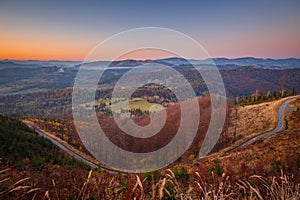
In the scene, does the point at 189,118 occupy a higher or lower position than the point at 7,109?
higher

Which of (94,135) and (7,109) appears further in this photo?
(7,109)

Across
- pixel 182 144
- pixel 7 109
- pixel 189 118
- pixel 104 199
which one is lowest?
pixel 7 109

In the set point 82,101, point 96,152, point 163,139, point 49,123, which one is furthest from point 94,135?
point 82,101

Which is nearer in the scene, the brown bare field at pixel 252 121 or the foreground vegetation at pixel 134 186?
the foreground vegetation at pixel 134 186

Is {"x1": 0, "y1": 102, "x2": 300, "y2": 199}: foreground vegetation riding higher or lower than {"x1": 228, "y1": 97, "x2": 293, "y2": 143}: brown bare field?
higher

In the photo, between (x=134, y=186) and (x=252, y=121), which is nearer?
(x=134, y=186)

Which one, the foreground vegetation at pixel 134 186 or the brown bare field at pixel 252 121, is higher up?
the foreground vegetation at pixel 134 186

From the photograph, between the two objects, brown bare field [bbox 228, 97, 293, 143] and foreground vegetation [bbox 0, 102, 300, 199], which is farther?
brown bare field [bbox 228, 97, 293, 143]

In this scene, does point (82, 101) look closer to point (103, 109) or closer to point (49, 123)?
point (103, 109)

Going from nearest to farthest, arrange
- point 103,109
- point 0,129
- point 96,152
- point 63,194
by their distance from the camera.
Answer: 1. point 63,194
2. point 0,129
3. point 96,152
4. point 103,109

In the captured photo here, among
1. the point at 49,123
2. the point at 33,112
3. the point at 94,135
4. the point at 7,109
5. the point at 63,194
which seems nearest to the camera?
the point at 63,194

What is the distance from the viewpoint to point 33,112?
574ft

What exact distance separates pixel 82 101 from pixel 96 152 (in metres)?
135

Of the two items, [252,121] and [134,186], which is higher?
[134,186]
